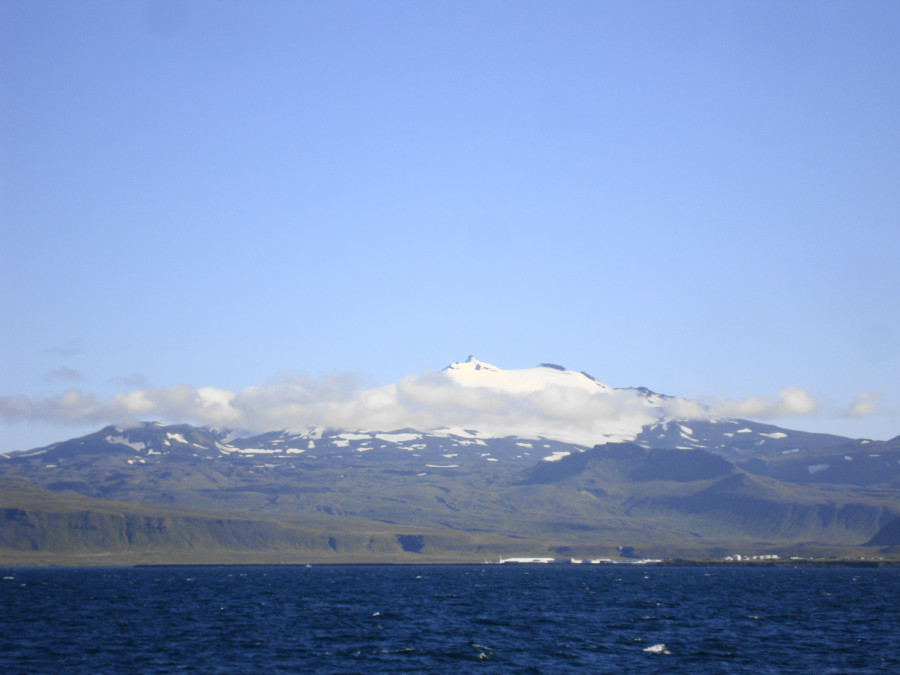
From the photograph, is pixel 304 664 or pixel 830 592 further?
pixel 830 592

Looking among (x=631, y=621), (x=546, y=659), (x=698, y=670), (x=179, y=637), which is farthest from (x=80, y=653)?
→ (x=631, y=621)

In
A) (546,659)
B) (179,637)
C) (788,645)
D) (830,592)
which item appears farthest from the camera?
(830,592)

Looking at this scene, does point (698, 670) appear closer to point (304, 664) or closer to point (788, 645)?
point (788, 645)

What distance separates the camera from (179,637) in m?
Answer: 89.1

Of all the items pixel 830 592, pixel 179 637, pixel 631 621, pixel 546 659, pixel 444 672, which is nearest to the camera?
pixel 444 672

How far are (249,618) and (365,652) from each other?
34.5 metres

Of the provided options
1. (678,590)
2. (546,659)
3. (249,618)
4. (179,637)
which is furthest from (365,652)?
(678,590)

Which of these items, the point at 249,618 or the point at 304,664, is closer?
the point at 304,664

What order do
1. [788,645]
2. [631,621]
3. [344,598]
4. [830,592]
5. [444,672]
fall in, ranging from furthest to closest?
[830,592]
[344,598]
[631,621]
[788,645]
[444,672]

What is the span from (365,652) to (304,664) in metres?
7.90

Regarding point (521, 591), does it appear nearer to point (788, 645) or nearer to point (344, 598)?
point (344, 598)

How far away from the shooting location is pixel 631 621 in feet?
349

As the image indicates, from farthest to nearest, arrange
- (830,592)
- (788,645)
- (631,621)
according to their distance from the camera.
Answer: (830,592) < (631,621) < (788,645)

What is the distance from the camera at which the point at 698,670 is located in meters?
70.4
